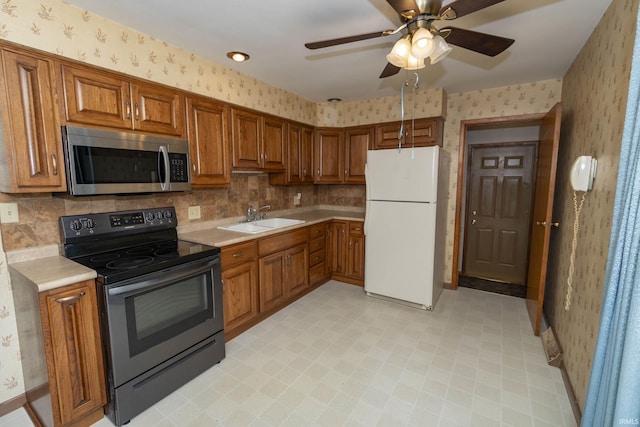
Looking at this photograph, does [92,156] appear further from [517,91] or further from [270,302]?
[517,91]

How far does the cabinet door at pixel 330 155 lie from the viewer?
12.9ft

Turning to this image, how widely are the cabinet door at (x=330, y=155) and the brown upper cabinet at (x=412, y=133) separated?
1.63 feet

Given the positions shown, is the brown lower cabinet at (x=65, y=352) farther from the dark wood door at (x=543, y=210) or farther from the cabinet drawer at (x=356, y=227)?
the dark wood door at (x=543, y=210)

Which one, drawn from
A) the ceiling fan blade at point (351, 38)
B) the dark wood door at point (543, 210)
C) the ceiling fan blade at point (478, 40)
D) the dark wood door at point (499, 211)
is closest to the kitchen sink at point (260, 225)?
the ceiling fan blade at point (351, 38)

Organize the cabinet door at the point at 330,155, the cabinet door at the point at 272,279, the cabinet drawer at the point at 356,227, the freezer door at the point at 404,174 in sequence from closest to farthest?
1. the cabinet door at the point at 272,279
2. the freezer door at the point at 404,174
3. the cabinet drawer at the point at 356,227
4. the cabinet door at the point at 330,155

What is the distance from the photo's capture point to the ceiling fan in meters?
1.30

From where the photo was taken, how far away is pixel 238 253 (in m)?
2.44

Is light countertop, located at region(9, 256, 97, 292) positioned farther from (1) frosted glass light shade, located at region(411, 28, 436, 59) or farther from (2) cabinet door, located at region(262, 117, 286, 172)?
(1) frosted glass light shade, located at region(411, 28, 436, 59)

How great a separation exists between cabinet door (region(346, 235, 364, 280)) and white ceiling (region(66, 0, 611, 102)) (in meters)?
1.86

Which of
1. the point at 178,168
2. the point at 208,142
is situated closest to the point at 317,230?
the point at 208,142

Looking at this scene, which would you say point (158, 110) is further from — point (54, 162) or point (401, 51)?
point (401, 51)

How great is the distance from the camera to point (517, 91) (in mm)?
3166

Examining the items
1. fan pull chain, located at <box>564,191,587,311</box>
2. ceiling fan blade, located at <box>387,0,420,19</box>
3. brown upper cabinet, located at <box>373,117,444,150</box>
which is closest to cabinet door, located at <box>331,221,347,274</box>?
brown upper cabinet, located at <box>373,117,444,150</box>

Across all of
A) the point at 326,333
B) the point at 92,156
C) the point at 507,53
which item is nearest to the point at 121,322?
the point at 92,156
